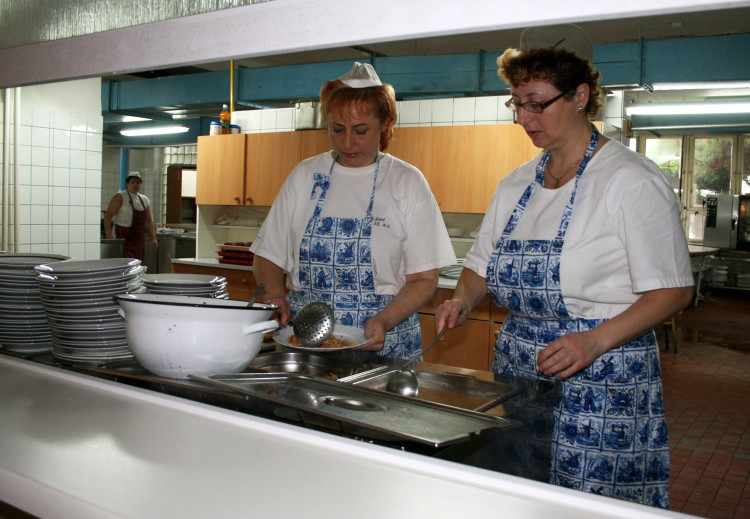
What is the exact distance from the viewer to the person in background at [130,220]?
33.2 feet

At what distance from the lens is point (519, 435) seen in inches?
51.9

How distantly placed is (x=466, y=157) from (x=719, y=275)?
903cm

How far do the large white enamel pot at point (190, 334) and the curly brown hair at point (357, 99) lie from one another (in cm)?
105

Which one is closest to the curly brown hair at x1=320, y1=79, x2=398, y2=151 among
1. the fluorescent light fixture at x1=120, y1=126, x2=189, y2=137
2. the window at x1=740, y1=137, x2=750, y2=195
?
the fluorescent light fixture at x1=120, y1=126, x2=189, y2=137

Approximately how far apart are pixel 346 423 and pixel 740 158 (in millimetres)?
13540

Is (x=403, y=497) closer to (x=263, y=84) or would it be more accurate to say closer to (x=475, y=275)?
(x=475, y=275)

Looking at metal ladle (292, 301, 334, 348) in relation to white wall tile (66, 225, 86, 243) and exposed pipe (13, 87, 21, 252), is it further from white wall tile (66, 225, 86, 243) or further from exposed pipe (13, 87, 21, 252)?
white wall tile (66, 225, 86, 243)

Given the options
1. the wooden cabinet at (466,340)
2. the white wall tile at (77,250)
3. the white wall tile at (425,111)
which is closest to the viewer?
the white wall tile at (77,250)

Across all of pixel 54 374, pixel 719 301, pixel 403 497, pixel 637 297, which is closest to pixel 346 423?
pixel 403 497

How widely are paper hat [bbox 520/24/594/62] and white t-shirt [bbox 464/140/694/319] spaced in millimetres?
276

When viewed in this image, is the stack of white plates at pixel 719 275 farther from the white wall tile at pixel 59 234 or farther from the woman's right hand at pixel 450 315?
the woman's right hand at pixel 450 315

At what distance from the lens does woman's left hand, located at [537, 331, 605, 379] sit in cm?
156

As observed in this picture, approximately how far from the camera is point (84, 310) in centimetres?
161

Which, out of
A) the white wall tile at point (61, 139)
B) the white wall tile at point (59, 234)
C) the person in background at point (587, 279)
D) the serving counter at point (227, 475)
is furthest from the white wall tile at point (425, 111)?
the serving counter at point (227, 475)
